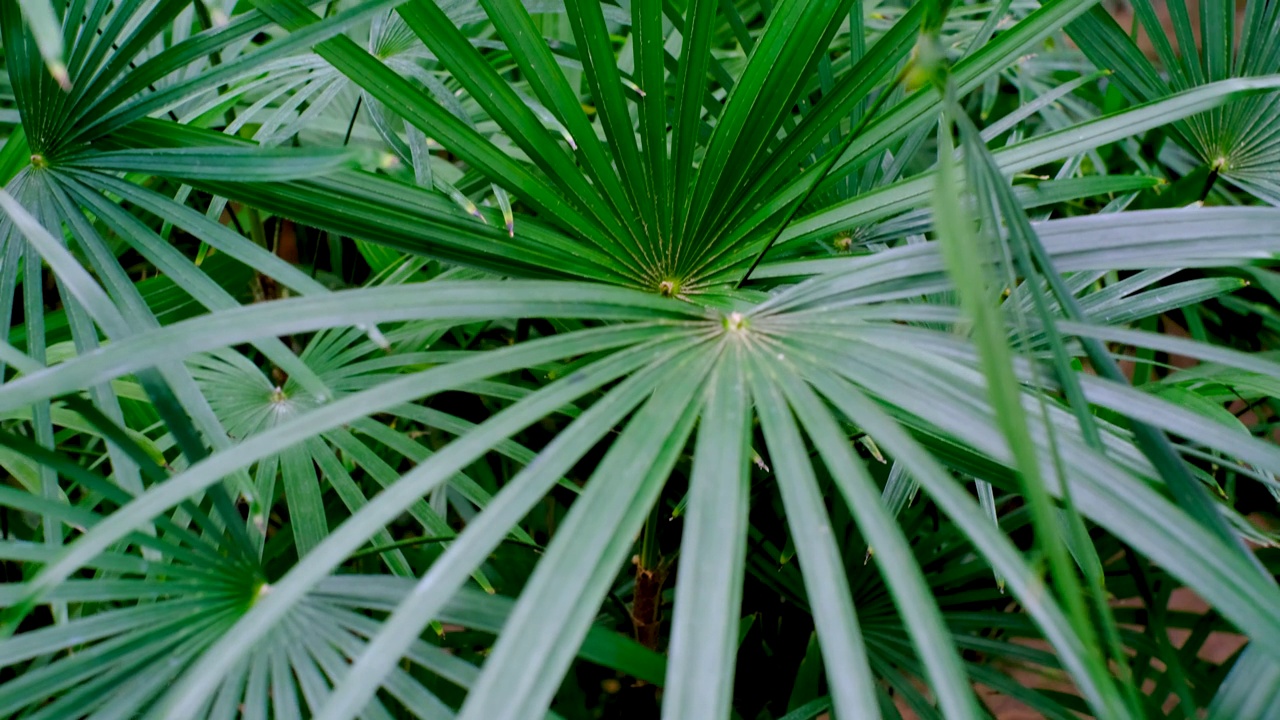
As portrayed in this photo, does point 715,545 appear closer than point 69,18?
Yes

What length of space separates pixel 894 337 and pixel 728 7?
1.44 feet

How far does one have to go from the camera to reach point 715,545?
36 cm

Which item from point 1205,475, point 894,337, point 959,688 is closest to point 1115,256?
point 894,337

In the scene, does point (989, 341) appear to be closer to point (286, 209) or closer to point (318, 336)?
point (286, 209)

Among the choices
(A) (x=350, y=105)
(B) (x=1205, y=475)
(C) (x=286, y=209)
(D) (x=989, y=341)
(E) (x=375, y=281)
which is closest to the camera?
(D) (x=989, y=341)

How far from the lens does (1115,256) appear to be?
A: 0.42 m

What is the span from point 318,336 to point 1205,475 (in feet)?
2.48

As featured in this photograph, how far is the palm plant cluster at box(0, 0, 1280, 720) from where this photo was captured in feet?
1.11

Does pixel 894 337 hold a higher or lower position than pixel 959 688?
higher

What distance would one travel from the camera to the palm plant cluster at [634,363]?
1.11ft

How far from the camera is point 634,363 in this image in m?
0.43

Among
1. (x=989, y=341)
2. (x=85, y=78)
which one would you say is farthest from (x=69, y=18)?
(x=989, y=341)

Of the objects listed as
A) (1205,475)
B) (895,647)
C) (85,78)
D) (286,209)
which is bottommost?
(895,647)

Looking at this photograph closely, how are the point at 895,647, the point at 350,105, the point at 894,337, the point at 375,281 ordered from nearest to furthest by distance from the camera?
the point at 894,337
the point at 895,647
the point at 375,281
the point at 350,105
